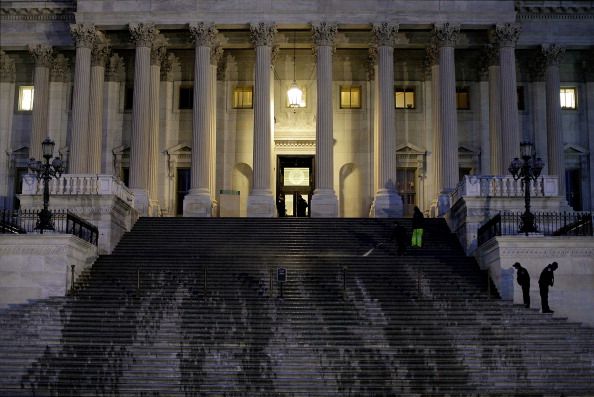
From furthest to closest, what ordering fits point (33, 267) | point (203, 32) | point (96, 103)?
point (96, 103)
point (203, 32)
point (33, 267)

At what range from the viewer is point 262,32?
141 ft

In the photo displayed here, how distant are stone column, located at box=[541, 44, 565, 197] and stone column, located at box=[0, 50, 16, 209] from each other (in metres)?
27.9

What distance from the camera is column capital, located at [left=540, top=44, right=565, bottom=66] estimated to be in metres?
45.0

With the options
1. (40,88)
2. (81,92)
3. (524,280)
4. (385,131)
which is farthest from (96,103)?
(524,280)

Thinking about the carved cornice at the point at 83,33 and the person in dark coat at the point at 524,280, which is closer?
the person in dark coat at the point at 524,280

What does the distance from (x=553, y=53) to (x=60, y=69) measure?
25.7m

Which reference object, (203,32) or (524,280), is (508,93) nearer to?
(203,32)

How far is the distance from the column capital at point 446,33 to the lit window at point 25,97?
21809 mm

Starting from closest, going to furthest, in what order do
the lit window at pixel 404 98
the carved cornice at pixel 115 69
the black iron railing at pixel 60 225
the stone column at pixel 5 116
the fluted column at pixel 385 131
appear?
the black iron railing at pixel 60 225 < the fluted column at pixel 385 131 < the stone column at pixel 5 116 < the carved cornice at pixel 115 69 < the lit window at pixel 404 98

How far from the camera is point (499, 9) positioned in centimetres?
4303

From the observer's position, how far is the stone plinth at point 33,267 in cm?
2955

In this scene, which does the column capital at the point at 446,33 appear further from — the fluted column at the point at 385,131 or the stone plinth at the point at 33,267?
the stone plinth at the point at 33,267

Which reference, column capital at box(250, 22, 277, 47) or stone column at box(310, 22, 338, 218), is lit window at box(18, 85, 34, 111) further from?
stone column at box(310, 22, 338, 218)

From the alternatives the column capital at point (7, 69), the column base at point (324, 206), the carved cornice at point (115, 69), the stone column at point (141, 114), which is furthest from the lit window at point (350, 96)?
the column capital at point (7, 69)
